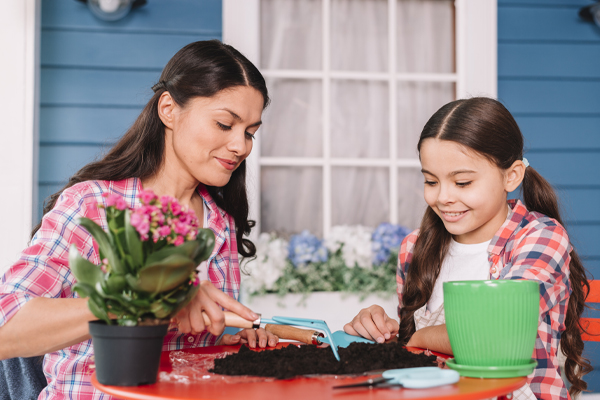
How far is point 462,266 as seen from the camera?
147 cm

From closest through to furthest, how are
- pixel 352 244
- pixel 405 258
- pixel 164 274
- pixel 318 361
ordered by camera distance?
pixel 164 274 < pixel 318 361 < pixel 405 258 < pixel 352 244

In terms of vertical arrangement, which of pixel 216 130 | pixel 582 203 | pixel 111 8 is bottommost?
pixel 582 203

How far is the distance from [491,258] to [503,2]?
1952 mm

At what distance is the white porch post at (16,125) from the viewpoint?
2.34 m

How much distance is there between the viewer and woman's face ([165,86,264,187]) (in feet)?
4.48

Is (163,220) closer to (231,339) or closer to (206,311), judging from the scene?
(206,311)

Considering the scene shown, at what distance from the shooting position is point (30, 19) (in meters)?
2.38

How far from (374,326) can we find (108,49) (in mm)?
2043

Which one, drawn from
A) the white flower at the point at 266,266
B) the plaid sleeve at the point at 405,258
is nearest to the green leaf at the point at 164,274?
the plaid sleeve at the point at 405,258

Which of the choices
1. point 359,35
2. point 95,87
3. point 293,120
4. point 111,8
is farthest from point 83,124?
point 359,35

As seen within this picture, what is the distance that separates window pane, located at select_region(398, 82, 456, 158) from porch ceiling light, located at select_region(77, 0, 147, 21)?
147 cm

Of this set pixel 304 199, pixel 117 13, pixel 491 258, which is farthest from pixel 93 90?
pixel 491 258

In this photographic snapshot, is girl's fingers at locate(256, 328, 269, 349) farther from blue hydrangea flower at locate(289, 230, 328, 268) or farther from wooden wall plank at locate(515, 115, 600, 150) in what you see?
wooden wall plank at locate(515, 115, 600, 150)

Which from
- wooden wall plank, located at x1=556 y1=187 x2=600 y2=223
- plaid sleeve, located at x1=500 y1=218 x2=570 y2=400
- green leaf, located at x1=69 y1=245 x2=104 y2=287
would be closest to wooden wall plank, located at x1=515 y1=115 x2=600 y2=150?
wooden wall plank, located at x1=556 y1=187 x2=600 y2=223
